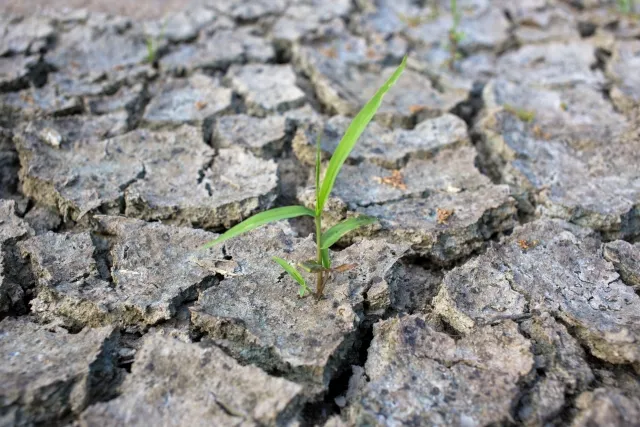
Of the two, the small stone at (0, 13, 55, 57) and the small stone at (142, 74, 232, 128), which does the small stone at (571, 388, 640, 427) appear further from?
the small stone at (0, 13, 55, 57)

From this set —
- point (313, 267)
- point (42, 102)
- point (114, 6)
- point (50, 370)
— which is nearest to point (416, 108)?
point (313, 267)

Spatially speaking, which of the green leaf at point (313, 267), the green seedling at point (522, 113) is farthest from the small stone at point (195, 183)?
the green seedling at point (522, 113)

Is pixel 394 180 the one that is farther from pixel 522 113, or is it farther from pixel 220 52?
pixel 220 52

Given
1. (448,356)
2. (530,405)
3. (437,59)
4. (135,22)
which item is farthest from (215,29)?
(530,405)

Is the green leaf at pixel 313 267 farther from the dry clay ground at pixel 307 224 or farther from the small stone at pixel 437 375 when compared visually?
the small stone at pixel 437 375

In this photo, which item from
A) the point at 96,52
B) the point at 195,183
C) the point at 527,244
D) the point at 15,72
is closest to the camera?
the point at 527,244

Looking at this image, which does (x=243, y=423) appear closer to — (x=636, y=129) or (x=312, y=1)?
(x=636, y=129)
